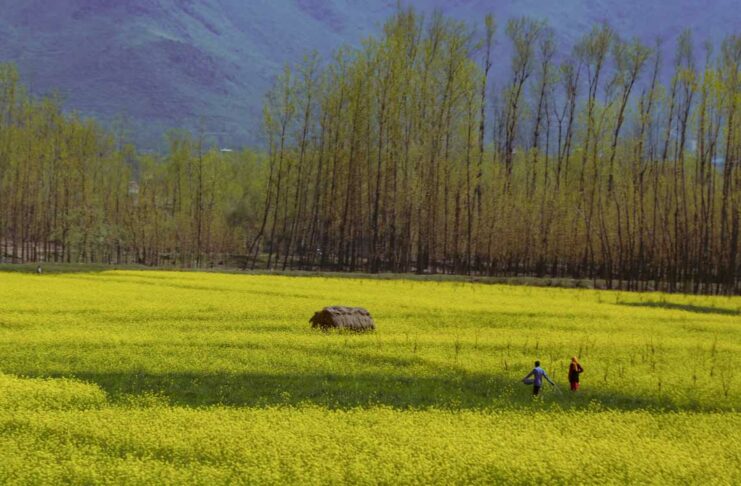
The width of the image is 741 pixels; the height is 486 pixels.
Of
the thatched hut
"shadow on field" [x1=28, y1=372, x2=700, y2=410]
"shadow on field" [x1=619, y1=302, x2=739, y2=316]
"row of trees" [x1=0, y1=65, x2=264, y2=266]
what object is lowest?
"shadow on field" [x1=28, y1=372, x2=700, y2=410]

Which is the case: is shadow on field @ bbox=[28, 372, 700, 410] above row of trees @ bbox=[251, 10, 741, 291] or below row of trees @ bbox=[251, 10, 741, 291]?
below

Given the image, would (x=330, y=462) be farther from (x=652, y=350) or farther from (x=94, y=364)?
(x=652, y=350)

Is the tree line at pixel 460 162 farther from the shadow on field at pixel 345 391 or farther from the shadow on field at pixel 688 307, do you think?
the shadow on field at pixel 345 391

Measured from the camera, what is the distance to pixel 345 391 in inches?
787

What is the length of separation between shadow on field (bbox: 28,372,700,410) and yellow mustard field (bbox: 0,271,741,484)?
0.28 ft

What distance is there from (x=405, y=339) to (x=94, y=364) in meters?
11.5

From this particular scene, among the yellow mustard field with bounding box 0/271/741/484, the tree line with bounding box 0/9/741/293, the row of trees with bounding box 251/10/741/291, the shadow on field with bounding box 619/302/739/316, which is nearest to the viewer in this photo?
the yellow mustard field with bounding box 0/271/741/484

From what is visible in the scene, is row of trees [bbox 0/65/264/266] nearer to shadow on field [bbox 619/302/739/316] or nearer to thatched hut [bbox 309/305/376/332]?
shadow on field [bbox 619/302/739/316]

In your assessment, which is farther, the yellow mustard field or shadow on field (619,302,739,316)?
shadow on field (619,302,739,316)

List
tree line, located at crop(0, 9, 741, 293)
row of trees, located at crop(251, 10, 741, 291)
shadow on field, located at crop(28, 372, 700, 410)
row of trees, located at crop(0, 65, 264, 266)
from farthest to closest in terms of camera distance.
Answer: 1. row of trees, located at crop(0, 65, 264, 266)
2. row of trees, located at crop(251, 10, 741, 291)
3. tree line, located at crop(0, 9, 741, 293)
4. shadow on field, located at crop(28, 372, 700, 410)

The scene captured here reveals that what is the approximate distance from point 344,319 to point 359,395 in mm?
8900

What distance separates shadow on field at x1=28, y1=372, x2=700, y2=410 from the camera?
1888 centimetres

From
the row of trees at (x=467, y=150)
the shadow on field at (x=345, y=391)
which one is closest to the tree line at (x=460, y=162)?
the row of trees at (x=467, y=150)

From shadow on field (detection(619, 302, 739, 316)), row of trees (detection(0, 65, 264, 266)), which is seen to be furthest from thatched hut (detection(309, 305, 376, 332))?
row of trees (detection(0, 65, 264, 266))
